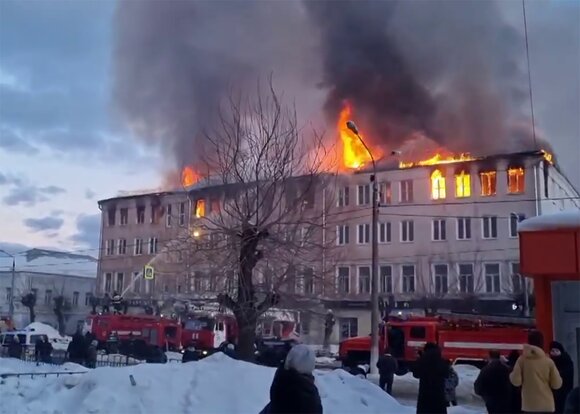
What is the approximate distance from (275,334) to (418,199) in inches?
596

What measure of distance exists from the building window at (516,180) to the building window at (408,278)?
7.82 metres

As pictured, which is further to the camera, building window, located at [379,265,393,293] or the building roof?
the building roof

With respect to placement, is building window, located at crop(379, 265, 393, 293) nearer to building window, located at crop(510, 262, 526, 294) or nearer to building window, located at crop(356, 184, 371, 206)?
building window, located at crop(356, 184, 371, 206)

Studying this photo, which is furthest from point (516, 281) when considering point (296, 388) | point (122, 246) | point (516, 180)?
point (296, 388)

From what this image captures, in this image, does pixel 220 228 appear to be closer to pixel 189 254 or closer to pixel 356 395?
pixel 189 254

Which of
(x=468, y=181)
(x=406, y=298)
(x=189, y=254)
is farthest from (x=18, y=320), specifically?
(x=189, y=254)

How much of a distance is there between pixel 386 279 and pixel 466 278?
5.32 meters

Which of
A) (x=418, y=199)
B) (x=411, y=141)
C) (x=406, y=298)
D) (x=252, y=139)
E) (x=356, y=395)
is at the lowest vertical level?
(x=356, y=395)

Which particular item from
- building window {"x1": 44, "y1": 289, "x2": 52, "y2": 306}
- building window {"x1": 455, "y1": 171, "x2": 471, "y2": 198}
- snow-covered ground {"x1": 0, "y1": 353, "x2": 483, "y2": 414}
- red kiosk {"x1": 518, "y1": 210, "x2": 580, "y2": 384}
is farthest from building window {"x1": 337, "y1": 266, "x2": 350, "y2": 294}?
snow-covered ground {"x1": 0, "y1": 353, "x2": 483, "y2": 414}

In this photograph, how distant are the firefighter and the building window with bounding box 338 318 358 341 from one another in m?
35.8

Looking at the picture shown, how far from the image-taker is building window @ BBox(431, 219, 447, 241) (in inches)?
1660

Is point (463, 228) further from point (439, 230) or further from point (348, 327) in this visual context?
point (348, 327)

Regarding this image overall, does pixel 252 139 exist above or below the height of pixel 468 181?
below

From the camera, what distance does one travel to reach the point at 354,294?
44.0m
